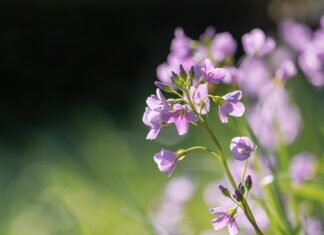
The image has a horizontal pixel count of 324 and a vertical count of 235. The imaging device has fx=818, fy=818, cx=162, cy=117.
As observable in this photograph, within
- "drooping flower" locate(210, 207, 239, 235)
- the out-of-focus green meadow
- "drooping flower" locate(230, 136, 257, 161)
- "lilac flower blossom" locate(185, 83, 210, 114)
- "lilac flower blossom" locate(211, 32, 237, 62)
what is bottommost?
"drooping flower" locate(210, 207, 239, 235)

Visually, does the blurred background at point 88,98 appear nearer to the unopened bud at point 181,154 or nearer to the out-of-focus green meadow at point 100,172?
the out-of-focus green meadow at point 100,172

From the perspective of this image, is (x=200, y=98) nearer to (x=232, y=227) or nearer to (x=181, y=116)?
(x=181, y=116)

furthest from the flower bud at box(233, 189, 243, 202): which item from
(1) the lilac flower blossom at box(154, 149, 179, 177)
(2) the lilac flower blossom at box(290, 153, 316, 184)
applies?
(2) the lilac flower blossom at box(290, 153, 316, 184)

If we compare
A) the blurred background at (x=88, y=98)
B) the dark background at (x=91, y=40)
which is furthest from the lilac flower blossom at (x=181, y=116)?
the dark background at (x=91, y=40)

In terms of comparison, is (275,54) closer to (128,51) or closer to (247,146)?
(247,146)

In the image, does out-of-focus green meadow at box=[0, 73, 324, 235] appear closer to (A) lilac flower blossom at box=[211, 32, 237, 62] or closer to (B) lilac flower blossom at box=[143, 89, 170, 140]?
(A) lilac flower blossom at box=[211, 32, 237, 62]

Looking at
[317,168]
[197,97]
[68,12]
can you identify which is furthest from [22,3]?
[197,97]

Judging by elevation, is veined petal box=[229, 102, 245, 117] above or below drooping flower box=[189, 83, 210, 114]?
below
